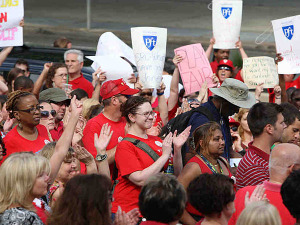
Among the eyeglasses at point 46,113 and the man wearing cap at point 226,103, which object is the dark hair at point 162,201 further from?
the eyeglasses at point 46,113

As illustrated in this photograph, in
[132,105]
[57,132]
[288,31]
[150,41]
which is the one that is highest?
[288,31]

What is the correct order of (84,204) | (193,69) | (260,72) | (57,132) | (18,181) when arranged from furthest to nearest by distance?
(260,72)
(193,69)
(57,132)
(18,181)
(84,204)

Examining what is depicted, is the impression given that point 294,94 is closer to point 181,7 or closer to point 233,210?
point 233,210

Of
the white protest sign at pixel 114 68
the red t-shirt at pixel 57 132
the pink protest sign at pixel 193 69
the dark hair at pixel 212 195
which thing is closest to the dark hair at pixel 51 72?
the white protest sign at pixel 114 68

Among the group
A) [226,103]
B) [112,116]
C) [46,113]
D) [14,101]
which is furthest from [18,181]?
[226,103]

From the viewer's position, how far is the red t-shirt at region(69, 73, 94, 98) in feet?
31.4

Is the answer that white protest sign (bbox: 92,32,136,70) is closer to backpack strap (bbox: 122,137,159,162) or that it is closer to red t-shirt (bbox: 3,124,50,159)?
red t-shirt (bbox: 3,124,50,159)

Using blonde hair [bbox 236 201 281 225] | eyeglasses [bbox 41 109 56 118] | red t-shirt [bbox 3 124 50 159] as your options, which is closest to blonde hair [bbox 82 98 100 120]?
eyeglasses [bbox 41 109 56 118]

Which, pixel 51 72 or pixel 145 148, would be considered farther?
pixel 51 72

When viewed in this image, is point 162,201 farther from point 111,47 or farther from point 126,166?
point 111,47

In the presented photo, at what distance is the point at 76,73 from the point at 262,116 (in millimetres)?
4290

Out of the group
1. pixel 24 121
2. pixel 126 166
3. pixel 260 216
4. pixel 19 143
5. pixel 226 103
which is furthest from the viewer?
pixel 226 103

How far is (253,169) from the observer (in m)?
5.69

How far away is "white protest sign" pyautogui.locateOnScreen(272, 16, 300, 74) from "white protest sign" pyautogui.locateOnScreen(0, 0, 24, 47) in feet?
11.7
